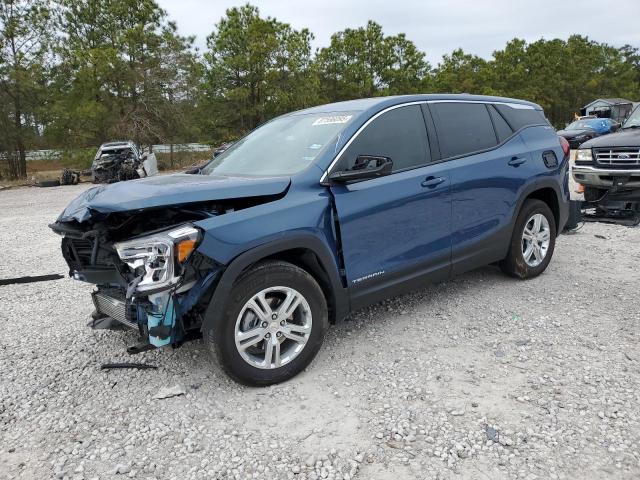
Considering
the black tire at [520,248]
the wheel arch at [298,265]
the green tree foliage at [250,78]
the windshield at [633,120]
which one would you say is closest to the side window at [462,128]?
the black tire at [520,248]

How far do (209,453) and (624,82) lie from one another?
6926cm

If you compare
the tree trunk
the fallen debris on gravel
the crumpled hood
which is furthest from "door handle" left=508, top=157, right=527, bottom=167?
the tree trunk

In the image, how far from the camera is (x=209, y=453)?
262 cm

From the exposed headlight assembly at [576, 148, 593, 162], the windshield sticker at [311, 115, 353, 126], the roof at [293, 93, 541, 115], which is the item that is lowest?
the exposed headlight assembly at [576, 148, 593, 162]

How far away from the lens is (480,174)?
4344 mm

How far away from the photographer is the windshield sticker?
3.78 metres

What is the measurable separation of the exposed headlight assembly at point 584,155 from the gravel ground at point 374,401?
409 cm

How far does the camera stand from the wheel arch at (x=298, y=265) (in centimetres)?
291

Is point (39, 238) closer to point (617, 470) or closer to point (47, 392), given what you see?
point (47, 392)

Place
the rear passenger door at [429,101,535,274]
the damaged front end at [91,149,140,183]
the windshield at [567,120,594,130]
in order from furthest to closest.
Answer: the windshield at [567,120,594,130] < the damaged front end at [91,149,140,183] < the rear passenger door at [429,101,535,274]

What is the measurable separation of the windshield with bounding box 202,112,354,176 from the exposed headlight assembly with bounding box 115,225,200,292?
0.97 m

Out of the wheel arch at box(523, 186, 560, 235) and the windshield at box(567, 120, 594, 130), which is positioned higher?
the windshield at box(567, 120, 594, 130)

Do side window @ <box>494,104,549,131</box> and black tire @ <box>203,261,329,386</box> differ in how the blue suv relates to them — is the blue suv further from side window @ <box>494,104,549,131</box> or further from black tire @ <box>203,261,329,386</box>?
side window @ <box>494,104,549,131</box>

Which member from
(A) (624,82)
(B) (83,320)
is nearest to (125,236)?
(B) (83,320)
